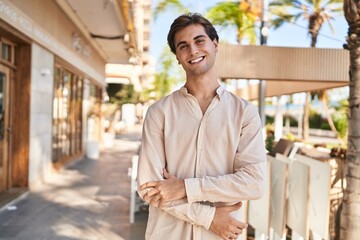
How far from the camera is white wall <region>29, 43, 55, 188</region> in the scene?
22.6 ft

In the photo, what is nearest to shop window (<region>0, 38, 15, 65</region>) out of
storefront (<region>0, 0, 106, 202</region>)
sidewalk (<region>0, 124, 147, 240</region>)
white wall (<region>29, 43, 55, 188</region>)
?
storefront (<region>0, 0, 106, 202</region>)

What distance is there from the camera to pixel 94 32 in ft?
35.4

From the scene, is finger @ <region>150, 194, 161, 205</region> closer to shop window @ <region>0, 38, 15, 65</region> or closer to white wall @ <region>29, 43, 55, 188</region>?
shop window @ <region>0, 38, 15, 65</region>

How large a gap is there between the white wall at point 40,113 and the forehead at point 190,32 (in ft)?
19.1

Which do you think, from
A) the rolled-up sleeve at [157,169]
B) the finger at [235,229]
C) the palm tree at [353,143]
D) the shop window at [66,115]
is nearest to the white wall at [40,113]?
the shop window at [66,115]

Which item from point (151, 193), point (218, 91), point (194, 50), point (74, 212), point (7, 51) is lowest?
point (74, 212)

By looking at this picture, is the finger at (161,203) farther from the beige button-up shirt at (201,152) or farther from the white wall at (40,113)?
the white wall at (40,113)

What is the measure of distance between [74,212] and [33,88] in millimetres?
2473

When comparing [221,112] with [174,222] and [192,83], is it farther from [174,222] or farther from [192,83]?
[174,222]

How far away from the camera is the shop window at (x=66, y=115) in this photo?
29.9 ft

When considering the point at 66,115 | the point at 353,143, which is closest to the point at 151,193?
the point at 353,143

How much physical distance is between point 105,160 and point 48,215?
6.39m

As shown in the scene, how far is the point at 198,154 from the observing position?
1449 mm

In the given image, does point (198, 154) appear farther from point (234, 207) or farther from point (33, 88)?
point (33, 88)
